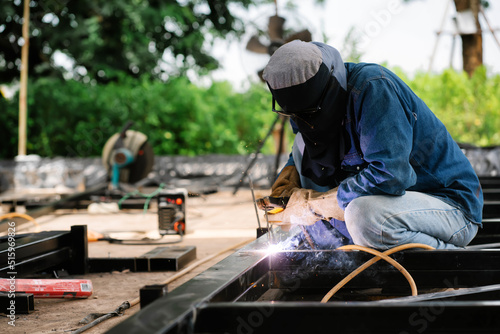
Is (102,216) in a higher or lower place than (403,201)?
lower

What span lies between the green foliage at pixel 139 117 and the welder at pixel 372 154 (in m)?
9.20

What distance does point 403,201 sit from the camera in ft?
6.27

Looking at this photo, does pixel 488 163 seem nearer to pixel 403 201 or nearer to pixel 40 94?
pixel 403 201

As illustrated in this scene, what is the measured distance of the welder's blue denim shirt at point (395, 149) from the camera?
179 cm

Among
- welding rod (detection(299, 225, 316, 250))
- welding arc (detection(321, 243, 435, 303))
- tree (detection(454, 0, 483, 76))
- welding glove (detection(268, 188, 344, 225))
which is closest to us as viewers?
welding arc (detection(321, 243, 435, 303))

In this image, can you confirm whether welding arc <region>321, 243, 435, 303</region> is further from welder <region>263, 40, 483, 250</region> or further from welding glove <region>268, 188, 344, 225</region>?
welding glove <region>268, 188, 344, 225</region>

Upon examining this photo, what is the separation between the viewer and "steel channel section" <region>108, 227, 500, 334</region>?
1135 millimetres

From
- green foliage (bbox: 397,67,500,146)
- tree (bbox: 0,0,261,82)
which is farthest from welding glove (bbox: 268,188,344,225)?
tree (bbox: 0,0,261,82)

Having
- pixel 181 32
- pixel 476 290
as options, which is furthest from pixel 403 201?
pixel 181 32

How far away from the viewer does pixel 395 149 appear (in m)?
1.78

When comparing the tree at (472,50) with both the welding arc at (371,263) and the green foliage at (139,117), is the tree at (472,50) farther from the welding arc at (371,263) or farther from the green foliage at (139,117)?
the welding arc at (371,263)

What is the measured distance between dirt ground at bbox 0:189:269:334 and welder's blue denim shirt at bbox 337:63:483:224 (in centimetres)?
80

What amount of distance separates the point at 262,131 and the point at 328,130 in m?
9.26

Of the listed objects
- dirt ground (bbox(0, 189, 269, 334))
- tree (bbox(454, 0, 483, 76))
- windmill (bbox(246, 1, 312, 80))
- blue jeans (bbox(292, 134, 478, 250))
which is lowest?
dirt ground (bbox(0, 189, 269, 334))
